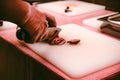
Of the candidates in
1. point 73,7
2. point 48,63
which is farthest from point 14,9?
point 73,7

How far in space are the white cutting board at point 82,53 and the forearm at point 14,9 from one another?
128mm

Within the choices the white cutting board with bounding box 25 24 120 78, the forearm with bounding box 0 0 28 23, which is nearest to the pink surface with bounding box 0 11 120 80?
the white cutting board with bounding box 25 24 120 78

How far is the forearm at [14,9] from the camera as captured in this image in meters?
0.75

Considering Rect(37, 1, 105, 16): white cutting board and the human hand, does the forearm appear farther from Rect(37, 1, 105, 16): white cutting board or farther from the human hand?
Rect(37, 1, 105, 16): white cutting board

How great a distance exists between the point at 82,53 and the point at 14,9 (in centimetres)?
26

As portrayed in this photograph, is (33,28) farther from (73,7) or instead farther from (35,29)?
(73,7)

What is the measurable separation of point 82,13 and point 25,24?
1.72 feet

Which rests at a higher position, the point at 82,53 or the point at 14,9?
the point at 14,9

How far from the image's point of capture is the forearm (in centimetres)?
75

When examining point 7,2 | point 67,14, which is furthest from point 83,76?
point 67,14

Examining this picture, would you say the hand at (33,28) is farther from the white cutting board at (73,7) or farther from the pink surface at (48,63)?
the white cutting board at (73,7)

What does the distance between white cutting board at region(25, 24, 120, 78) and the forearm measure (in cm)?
13

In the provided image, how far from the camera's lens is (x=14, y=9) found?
763mm

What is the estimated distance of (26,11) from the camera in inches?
30.6
